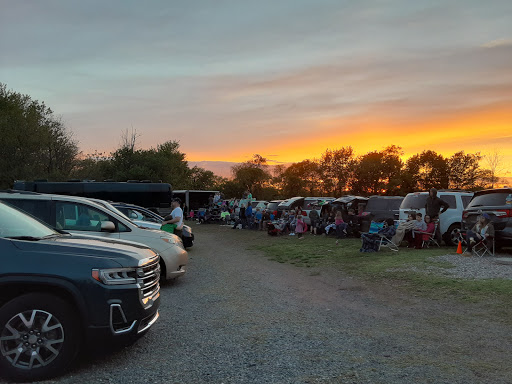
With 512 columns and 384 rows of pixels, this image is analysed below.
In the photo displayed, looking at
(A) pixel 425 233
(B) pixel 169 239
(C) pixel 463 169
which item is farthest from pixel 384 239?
(C) pixel 463 169

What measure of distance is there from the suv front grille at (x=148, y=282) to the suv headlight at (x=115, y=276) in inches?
3.2

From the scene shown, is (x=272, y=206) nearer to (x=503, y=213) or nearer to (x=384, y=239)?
(x=384, y=239)

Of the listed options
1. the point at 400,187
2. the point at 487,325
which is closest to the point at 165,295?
the point at 487,325

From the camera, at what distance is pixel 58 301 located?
13.4ft

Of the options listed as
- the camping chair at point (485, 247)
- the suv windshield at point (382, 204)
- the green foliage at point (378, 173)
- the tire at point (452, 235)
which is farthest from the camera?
the green foliage at point (378, 173)

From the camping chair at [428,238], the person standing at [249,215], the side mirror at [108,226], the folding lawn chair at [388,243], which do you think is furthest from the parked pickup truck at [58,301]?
the person standing at [249,215]

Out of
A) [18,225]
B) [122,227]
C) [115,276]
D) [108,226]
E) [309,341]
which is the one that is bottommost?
[309,341]

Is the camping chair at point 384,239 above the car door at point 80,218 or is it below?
below

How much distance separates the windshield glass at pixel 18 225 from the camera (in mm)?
4492

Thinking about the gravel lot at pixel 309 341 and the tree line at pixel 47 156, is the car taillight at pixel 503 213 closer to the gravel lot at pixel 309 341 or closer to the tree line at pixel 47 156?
the gravel lot at pixel 309 341

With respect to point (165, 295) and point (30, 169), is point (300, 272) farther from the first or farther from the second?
point (30, 169)

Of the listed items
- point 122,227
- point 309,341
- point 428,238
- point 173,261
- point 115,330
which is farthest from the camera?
point 428,238

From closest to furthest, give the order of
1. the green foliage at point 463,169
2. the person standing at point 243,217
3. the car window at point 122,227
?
the car window at point 122,227 → the person standing at point 243,217 → the green foliage at point 463,169

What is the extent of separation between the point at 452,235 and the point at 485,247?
10.1ft
